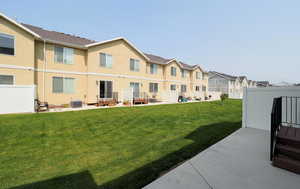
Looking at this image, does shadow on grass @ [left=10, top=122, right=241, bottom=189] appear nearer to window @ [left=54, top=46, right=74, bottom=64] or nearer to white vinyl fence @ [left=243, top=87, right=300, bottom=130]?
white vinyl fence @ [left=243, top=87, right=300, bottom=130]

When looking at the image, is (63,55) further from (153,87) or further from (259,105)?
(259,105)

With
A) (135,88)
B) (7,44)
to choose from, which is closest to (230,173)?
(7,44)

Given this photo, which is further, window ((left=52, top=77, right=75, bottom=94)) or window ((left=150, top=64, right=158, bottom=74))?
window ((left=150, top=64, right=158, bottom=74))

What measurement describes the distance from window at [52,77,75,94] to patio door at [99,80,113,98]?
287cm

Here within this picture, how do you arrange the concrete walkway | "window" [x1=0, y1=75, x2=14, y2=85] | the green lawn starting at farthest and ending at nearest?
"window" [x1=0, y1=75, x2=14, y2=85] → the green lawn → the concrete walkway

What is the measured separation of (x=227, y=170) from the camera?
9.25 ft

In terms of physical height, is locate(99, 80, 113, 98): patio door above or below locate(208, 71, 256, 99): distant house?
below

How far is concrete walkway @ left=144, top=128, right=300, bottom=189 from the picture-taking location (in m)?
2.38

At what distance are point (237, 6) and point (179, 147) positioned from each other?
36.3 feet

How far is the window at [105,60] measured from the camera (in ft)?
54.2

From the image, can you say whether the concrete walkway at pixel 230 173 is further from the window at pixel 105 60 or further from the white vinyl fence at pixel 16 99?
the window at pixel 105 60

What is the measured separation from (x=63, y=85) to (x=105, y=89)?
425 centimetres

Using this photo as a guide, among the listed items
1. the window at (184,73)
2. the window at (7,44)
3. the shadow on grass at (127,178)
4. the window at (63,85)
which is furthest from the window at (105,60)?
the window at (184,73)

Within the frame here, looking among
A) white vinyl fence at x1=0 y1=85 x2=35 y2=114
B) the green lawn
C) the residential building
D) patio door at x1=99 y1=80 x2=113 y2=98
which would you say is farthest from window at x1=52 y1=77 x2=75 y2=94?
the green lawn
